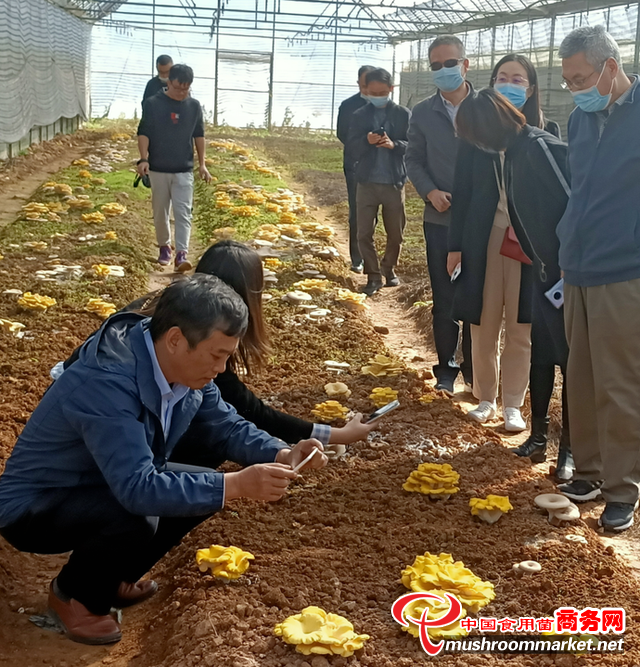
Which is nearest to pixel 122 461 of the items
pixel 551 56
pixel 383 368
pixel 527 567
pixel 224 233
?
pixel 527 567

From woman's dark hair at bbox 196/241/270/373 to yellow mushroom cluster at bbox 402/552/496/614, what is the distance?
42.4 inches

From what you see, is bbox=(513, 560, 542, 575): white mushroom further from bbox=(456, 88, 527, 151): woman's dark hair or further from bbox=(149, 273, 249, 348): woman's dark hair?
bbox=(456, 88, 527, 151): woman's dark hair

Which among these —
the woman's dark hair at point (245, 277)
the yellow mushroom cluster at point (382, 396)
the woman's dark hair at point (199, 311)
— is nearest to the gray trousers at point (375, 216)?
the yellow mushroom cluster at point (382, 396)

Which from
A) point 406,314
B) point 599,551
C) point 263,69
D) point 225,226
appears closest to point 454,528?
point 599,551

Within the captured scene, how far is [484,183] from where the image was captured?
4660mm

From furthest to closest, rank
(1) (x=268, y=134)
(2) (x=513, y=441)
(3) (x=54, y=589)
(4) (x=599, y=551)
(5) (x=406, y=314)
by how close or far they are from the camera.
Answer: (1) (x=268, y=134), (5) (x=406, y=314), (2) (x=513, y=441), (4) (x=599, y=551), (3) (x=54, y=589)

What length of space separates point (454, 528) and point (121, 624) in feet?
4.71

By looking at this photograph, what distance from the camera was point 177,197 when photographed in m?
8.15

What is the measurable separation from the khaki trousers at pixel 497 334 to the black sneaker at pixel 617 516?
1.23m

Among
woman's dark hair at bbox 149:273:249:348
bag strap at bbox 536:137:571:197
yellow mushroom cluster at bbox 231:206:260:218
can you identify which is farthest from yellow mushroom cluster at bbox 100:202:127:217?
woman's dark hair at bbox 149:273:249:348

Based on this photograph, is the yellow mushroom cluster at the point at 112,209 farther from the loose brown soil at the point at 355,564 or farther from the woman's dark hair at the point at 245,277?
the woman's dark hair at the point at 245,277

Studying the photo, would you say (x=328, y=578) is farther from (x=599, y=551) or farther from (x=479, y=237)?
(x=479, y=237)

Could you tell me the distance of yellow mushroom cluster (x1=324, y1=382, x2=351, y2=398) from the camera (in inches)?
206

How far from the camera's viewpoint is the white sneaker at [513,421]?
498 cm
